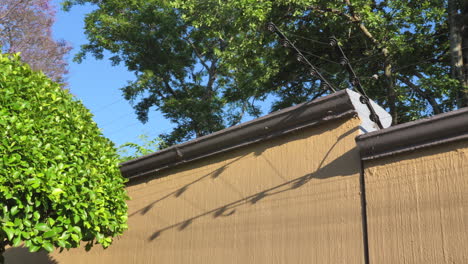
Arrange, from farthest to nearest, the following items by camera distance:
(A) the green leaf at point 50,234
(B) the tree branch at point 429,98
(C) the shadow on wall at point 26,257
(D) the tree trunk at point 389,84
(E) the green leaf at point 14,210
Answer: (D) the tree trunk at point 389,84, (B) the tree branch at point 429,98, (C) the shadow on wall at point 26,257, (A) the green leaf at point 50,234, (E) the green leaf at point 14,210

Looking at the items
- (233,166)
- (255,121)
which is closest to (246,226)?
(233,166)

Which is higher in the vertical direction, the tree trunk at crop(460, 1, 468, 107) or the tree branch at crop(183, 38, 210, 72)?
the tree branch at crop(183, 38, 210, 72)

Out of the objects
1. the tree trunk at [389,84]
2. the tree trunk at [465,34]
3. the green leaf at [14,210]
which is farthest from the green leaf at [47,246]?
the tree trunk at [465,34]

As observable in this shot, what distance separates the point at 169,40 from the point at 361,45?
11.7 m

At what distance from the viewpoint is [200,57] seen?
1067 inches

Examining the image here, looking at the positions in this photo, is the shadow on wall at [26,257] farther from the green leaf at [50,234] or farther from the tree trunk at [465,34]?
the tree trunk at [465,34]

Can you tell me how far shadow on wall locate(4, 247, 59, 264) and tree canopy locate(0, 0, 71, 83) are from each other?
16.4 m

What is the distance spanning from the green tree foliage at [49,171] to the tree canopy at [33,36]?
20298 mm

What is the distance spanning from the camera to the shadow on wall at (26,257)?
10.1 m

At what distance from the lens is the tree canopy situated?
2634cm

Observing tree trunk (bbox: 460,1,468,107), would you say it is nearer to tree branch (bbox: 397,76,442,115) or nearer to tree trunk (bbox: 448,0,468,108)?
tree trunk (bbox: 448,0,468,108)

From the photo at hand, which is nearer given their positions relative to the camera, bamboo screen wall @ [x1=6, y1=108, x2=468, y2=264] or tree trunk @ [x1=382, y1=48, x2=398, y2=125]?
bamboo screen wall @ [x1=6, y1=108, x2=468, y2=264]

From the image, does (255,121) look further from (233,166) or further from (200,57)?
(200,57)

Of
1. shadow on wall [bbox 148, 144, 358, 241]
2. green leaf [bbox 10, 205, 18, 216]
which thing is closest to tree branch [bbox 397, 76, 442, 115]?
shadow on wall [bbox 148, 144, 358, 241]
